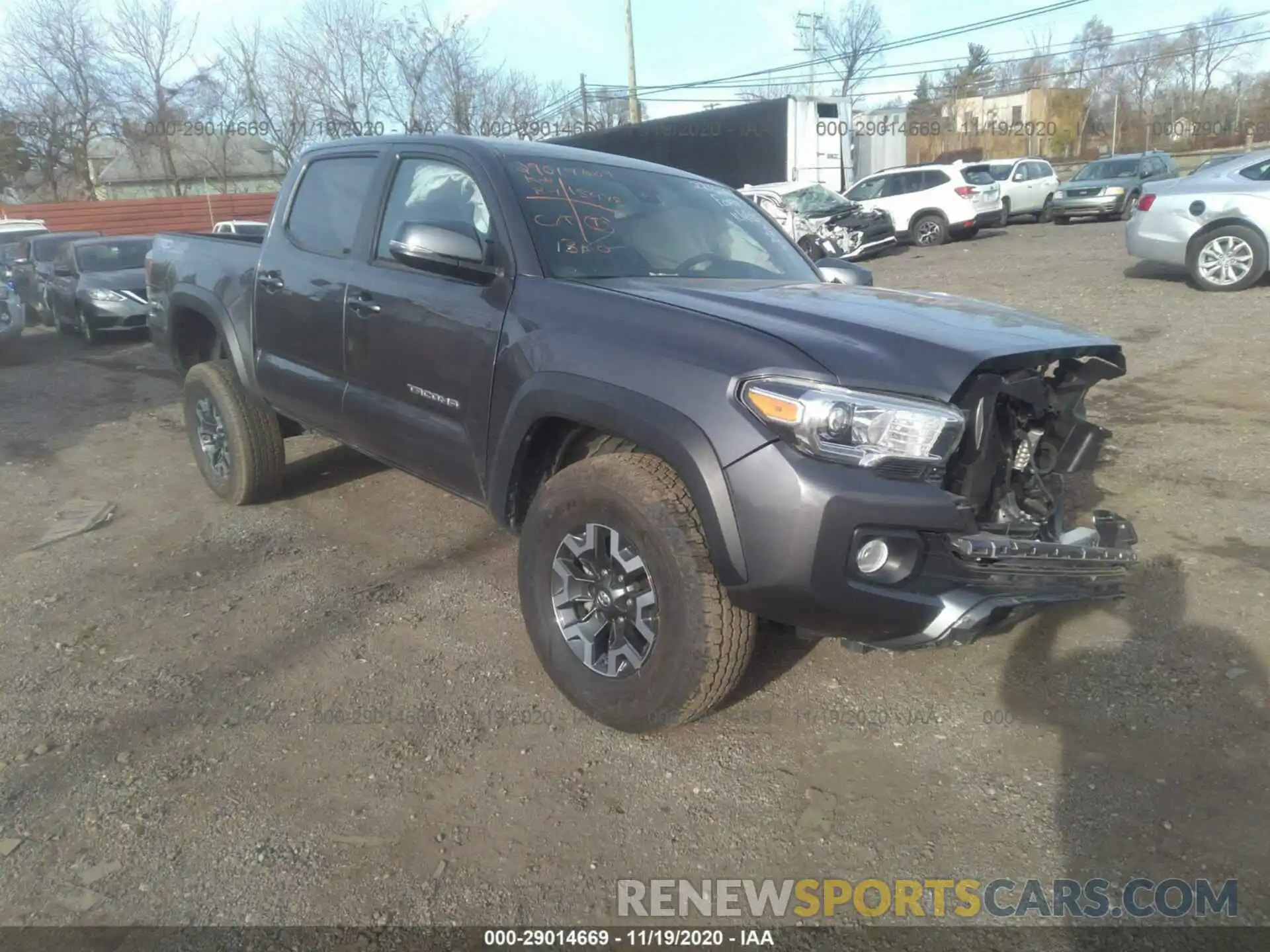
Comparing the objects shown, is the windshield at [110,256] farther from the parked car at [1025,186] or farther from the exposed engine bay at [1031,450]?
the parked car at [1025,186]

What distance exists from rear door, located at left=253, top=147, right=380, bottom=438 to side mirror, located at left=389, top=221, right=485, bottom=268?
34.2 inches

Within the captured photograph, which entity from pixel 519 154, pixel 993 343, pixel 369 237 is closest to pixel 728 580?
pixel 993 343

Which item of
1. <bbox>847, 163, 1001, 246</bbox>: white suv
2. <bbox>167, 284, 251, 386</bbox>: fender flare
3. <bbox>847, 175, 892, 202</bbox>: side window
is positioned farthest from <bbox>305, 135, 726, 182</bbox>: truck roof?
<bbox>847, 175, 892, 202</bbox>: side window

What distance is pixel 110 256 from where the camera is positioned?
13445 millimetres

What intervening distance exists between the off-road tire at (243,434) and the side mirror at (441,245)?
2095mm

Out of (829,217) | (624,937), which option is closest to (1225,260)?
(829,217)

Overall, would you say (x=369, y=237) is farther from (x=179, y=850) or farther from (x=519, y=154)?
(x=179, y=850)

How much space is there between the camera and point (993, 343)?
9.06 ft

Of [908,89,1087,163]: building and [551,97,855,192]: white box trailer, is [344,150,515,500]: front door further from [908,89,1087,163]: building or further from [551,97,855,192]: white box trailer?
[908,89,1087,163]: building

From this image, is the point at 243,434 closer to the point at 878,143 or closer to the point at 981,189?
the point at 981,189

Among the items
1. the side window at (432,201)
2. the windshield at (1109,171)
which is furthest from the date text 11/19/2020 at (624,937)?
the windshield at (1109,171)

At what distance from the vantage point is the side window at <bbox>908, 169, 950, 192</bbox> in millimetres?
18984

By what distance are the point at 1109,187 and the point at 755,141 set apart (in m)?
8.10

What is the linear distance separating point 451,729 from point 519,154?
2.21 meters
